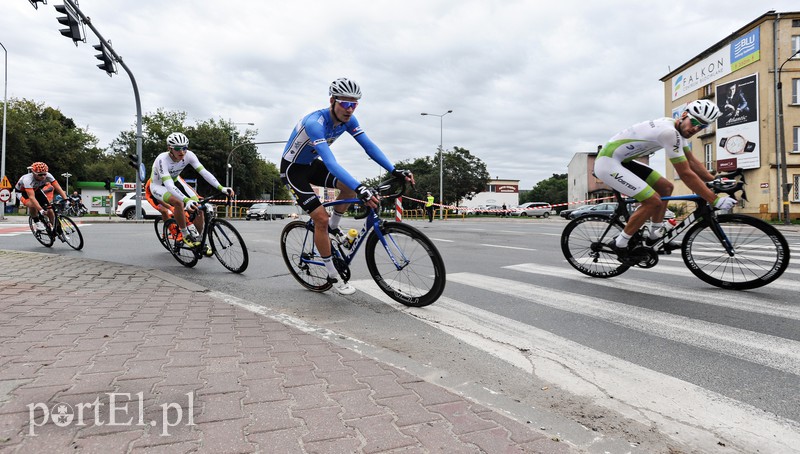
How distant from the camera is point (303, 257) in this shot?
4.93 m

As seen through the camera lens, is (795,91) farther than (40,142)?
No

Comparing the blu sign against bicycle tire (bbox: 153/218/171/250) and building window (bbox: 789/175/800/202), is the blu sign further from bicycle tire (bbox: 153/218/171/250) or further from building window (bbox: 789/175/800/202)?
bicycle tire (bbox: 153/218/171/250)

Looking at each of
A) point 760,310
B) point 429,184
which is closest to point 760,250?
point 760,310

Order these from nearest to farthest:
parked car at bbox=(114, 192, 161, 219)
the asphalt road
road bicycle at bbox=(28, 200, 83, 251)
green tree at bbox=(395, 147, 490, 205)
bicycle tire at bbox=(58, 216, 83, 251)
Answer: the asphalt road < bicycle tire at bbox=(58, 216, 83, 251) < road bicycle at bbox=(28, 200, 83, 251) < parked car at bbox=(114, 192, 161, 219) < green tree at bbox=(395, 147, 490, 205)

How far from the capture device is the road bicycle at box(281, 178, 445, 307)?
395 centimetres

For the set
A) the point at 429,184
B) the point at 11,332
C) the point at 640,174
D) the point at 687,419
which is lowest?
the point at 687,419

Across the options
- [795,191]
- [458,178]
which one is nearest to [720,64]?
[795,191]

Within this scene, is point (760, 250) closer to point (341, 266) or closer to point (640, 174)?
point (640, 174)

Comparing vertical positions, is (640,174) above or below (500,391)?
above

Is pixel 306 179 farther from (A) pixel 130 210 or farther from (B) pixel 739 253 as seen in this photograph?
(A) pixel 130 210

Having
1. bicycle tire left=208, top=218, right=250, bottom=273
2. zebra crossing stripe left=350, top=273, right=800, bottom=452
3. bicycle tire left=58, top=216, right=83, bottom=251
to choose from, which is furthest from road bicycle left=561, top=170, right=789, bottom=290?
bicycle tire left=58, top=216, right=83, bottom=251

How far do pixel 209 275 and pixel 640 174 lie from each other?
209 inches

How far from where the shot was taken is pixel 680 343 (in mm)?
3004

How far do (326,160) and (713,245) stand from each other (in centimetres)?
402
